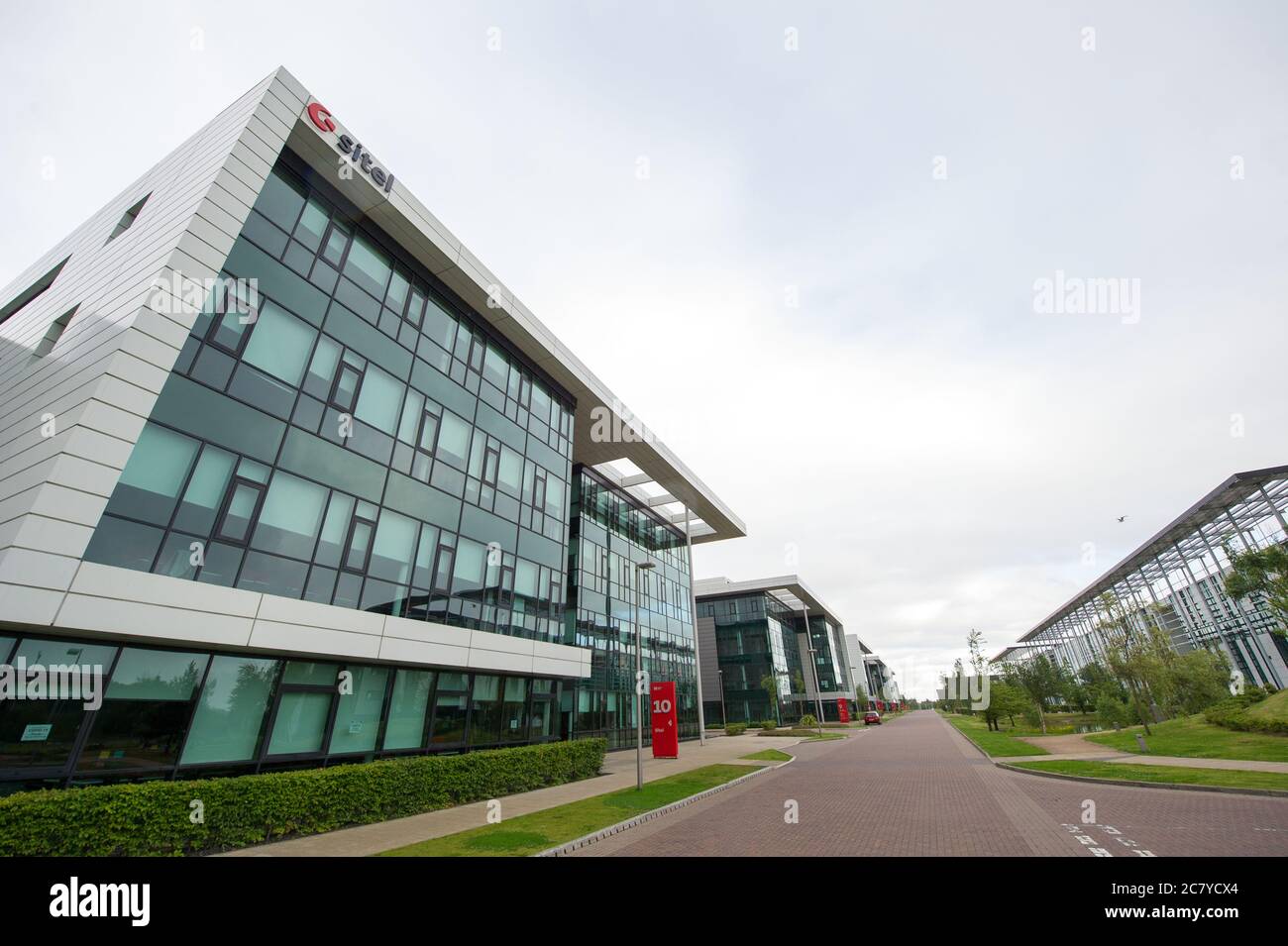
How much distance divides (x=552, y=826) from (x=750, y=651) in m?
55.2

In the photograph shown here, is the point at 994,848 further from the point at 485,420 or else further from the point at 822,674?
the point at 822,674

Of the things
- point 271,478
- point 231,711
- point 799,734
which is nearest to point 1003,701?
point 799,734

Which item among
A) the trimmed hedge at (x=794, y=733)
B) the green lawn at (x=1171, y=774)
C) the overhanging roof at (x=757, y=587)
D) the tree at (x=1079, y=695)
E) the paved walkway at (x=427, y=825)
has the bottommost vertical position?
the paved walkway at (x=427, y=825)

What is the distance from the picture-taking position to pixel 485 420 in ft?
65.0

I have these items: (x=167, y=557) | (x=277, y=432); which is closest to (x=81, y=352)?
(x=277, y=432)

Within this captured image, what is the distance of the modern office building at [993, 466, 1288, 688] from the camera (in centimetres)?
4153

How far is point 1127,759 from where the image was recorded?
20078 mm

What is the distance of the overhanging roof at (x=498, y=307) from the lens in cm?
1501

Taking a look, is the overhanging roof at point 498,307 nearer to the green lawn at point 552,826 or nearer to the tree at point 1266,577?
the green lawn at point 552,826

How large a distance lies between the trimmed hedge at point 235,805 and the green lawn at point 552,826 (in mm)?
2749

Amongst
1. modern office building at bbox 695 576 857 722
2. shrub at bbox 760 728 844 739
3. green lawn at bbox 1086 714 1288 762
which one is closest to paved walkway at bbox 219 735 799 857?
green lawn at bbox 1086 714 1288 762

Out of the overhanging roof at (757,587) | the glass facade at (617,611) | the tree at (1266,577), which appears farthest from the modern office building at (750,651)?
the tree at (1266,577)
